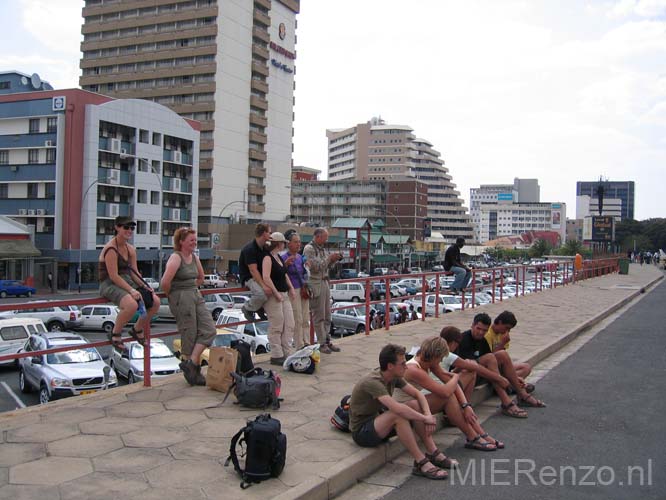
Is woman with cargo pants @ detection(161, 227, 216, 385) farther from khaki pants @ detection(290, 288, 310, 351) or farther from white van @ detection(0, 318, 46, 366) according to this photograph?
white van @ detection(0, 318, 46, 366)

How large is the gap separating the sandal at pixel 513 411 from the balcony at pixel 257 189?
69656 millimetres

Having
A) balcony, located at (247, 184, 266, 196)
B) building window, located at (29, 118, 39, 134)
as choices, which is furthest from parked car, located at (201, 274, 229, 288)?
balcony, located at (247, 184, 266, 196)

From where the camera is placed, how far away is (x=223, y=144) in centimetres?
7075

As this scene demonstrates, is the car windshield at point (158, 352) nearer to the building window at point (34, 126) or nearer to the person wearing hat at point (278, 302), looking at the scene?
the person wearing hat at point (278, 302)

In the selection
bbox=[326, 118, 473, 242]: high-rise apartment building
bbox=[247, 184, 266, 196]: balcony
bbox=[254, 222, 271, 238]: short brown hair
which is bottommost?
bbox=[254, 222, 271, 238]: short brown hair

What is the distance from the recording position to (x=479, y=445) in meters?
5.50

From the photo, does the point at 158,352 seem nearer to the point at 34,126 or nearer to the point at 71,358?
the point at 71,358

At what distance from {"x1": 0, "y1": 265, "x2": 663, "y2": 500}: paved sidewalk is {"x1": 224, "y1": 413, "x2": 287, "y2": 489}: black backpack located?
0.09m

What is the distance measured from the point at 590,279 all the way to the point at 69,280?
38140mm

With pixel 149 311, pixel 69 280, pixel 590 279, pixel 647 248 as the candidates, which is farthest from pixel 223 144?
pixel 647 248

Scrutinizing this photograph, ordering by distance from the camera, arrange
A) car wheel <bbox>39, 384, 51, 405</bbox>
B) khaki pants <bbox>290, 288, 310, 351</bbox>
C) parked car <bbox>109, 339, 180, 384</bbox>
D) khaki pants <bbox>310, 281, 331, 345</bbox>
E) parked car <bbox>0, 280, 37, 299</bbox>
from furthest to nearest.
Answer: parked car <bbox>0, 280, 37, 299</bbox> → parked car <bbox>109, 339, 180, 384</bbox> → car wheel <bbox>39, 384, 51, 405</bbox> → khaki pants <bbox>310, 281, 331, 345</bbox> → khaki pants <bbox>290, 288, 310, 351</bbox>

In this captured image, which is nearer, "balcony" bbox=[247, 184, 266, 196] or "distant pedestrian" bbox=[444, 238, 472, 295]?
"distant pedestrian" bbox=[444, 238, 472, 295]

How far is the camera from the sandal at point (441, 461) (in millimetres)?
5031

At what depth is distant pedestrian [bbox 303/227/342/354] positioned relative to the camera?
8.48m
